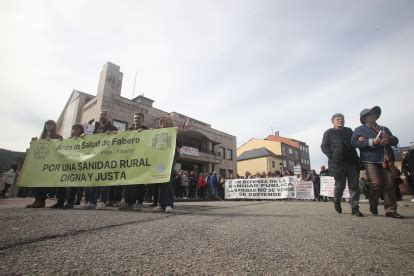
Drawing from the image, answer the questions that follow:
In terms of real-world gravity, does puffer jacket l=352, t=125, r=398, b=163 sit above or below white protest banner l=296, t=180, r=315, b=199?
above

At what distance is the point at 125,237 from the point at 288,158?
58.3 metres

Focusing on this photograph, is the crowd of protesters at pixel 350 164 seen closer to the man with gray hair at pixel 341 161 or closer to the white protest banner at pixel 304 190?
the man with gray hair at pixel 341 161

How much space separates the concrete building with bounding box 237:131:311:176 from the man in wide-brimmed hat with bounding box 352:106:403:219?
1841 inches

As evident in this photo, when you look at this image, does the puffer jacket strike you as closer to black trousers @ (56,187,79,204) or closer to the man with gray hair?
the man with gray hair

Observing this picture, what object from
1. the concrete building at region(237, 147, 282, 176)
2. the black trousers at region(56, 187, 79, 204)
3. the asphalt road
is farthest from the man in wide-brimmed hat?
the concrete building at region(237, 147, 282, 176)

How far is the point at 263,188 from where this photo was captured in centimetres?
1386

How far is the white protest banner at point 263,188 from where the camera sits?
43.7 ft

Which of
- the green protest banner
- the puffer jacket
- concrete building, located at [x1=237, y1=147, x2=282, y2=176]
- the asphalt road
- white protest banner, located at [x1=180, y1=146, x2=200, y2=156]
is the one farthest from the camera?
concrete building, located at [x1=237, y1=147, x2=282, y2=176]

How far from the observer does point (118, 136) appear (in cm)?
501

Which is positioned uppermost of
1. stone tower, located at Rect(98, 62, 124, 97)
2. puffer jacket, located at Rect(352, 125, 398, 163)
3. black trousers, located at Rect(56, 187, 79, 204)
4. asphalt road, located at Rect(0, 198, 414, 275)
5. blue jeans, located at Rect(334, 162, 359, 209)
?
stone tower, located at Rect(98, 62, 124, 97)

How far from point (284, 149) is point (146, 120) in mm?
40306

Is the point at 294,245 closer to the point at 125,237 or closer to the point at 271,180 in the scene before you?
the point at 125,237

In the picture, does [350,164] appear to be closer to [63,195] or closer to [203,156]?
[63,195]

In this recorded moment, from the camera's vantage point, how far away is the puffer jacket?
3.90 m
